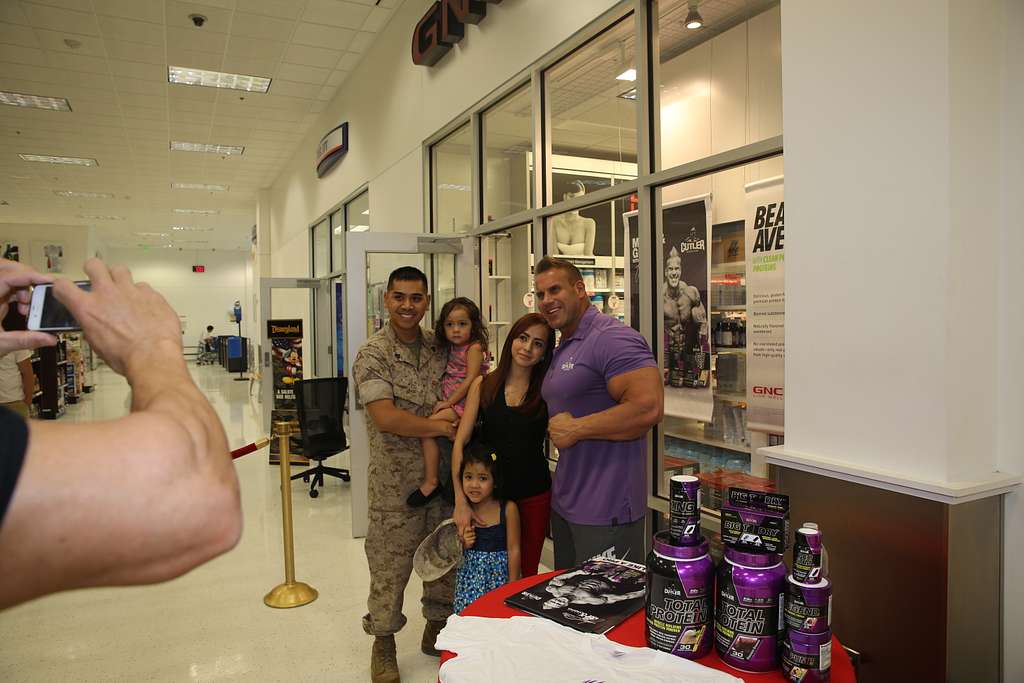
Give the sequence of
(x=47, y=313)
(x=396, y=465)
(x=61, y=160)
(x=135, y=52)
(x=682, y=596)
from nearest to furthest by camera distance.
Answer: (x=47, y=313) → (x=682, y=596) → (x=396, y=465) → (x=135, y=52) → (x=61, y=160)

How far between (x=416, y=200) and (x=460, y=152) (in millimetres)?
796

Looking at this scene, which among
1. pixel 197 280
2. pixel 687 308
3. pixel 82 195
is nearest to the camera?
pixel 687 308

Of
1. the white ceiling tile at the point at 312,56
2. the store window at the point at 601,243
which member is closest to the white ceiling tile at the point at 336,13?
the white ceiling tile at the point at 312,56

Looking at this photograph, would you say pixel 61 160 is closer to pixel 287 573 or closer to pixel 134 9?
pixel 134 9

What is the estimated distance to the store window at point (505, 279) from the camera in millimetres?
4578

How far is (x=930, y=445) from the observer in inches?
72.4

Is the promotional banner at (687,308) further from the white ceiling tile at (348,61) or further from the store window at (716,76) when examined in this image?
the white ceiling tile at (348,61)

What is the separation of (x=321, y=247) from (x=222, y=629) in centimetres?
734

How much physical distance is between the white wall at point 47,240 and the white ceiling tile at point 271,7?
12800 millimetres

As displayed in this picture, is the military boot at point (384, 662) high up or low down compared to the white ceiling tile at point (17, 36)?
down

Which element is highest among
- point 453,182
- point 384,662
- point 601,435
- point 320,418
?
point 453,182

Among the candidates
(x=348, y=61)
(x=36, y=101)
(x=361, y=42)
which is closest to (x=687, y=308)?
(x=361, y=42)

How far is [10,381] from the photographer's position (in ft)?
15.1

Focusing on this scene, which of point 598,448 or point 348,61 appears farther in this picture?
point 348,61
